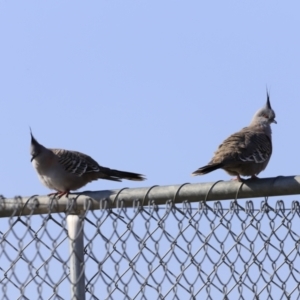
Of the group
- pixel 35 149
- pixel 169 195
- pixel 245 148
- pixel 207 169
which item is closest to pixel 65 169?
pixel 35 149

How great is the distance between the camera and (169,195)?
3.58m

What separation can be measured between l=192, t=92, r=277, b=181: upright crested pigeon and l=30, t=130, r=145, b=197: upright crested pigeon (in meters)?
1.02

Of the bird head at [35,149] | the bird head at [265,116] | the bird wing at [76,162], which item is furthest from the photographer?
the bird head at [265,116]

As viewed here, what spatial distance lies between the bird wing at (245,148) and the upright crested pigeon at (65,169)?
1012mm

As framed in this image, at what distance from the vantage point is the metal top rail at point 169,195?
3.55m

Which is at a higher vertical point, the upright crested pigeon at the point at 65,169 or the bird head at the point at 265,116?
the bird head at the point at 265,116

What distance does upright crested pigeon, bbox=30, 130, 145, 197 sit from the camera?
7418 millimetres

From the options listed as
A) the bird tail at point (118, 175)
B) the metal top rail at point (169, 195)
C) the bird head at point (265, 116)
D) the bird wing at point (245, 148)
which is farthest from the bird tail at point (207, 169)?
A: the metal top rail at point (169, 195)

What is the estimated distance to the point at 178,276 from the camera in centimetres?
358

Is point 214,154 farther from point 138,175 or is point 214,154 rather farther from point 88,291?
point 88,291

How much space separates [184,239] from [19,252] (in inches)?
25.9

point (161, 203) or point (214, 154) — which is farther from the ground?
point (214, 154)

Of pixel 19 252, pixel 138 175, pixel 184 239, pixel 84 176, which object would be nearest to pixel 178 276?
pixel 184 239

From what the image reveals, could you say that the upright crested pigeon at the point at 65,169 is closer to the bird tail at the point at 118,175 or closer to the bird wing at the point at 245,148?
the bird tail at the point at 118,175
